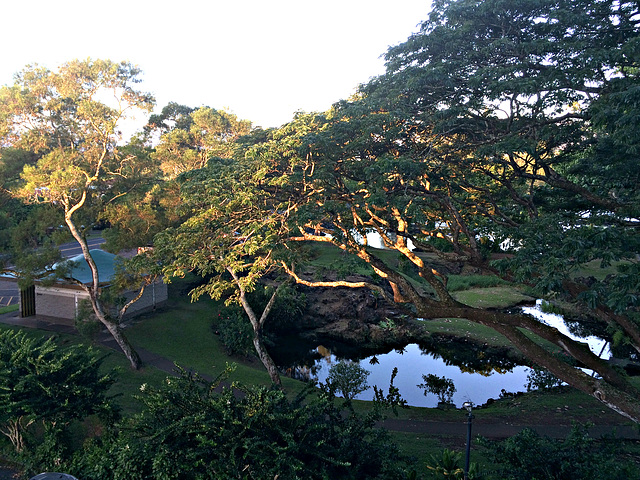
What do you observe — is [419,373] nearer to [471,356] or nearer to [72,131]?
[471,356]

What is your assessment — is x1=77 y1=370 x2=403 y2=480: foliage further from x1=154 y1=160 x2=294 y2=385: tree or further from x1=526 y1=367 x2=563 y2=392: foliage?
x1=526 y1=367 x2=563 y2=392: foliage

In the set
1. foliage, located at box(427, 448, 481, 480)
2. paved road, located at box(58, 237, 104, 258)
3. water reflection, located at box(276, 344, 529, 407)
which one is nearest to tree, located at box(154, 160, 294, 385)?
water reflection, located at box(276, 344, 529, 407)

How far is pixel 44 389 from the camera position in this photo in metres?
11.4

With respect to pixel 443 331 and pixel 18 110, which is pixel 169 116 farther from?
pixel 443 331

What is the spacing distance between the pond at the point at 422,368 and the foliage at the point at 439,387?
0.83ft

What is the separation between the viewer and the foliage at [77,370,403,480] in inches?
337

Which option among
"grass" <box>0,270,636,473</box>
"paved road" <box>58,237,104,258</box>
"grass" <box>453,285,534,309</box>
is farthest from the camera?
"paved road" <box>58,237,104,258</box>

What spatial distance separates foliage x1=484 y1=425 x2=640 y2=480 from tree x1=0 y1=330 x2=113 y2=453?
10.6m

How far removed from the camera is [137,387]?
17688mm

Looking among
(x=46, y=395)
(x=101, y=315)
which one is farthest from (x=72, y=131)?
(x=46, y=395)

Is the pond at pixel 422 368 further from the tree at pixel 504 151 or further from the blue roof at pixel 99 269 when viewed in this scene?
the blue roof at pixel 99 269

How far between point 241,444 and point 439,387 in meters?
14.6

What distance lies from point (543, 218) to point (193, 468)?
10727 mm

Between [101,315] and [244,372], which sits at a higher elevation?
[101,315]
